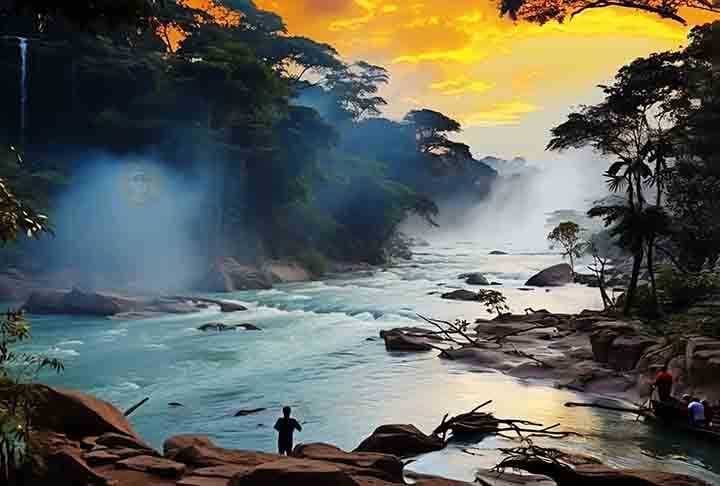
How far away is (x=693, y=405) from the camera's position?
11836mm

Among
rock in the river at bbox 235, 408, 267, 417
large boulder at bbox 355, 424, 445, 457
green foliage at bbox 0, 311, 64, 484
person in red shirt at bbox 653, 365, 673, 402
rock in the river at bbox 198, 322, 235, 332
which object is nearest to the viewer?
green foliage at bbox 0, 311, 64, 484

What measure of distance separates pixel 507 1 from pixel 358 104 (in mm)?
43518

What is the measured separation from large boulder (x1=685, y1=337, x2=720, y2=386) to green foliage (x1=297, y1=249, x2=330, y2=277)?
3118 cm

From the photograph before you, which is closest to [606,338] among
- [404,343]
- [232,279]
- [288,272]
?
[404,343]

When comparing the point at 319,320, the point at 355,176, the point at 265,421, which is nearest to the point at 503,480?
the point at 265,421

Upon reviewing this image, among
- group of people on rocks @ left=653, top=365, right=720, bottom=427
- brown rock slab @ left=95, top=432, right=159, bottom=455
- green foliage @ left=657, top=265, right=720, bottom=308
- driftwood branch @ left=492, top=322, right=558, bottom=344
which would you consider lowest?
driftwood branch @ left=492, top=322, right=558, bottom=344

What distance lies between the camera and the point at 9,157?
31.3 m

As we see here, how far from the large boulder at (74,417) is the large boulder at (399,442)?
11.9 ft

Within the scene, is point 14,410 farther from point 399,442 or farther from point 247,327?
point 247,327

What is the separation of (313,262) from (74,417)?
35.9 metres

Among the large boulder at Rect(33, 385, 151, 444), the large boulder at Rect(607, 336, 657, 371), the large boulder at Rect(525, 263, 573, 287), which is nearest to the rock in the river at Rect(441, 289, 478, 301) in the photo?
the large boulder at Rect(525, 263, 573, 287)

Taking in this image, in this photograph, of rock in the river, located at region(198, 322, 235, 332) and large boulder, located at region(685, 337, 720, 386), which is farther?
rock in the river, located at region(198, 322, 235, 332)

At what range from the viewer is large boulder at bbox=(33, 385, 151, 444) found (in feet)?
26.8

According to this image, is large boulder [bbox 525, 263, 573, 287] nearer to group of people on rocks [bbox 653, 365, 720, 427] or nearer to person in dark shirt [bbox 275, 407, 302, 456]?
group of people on rocks [bbox 653, 365, 720, 427]
